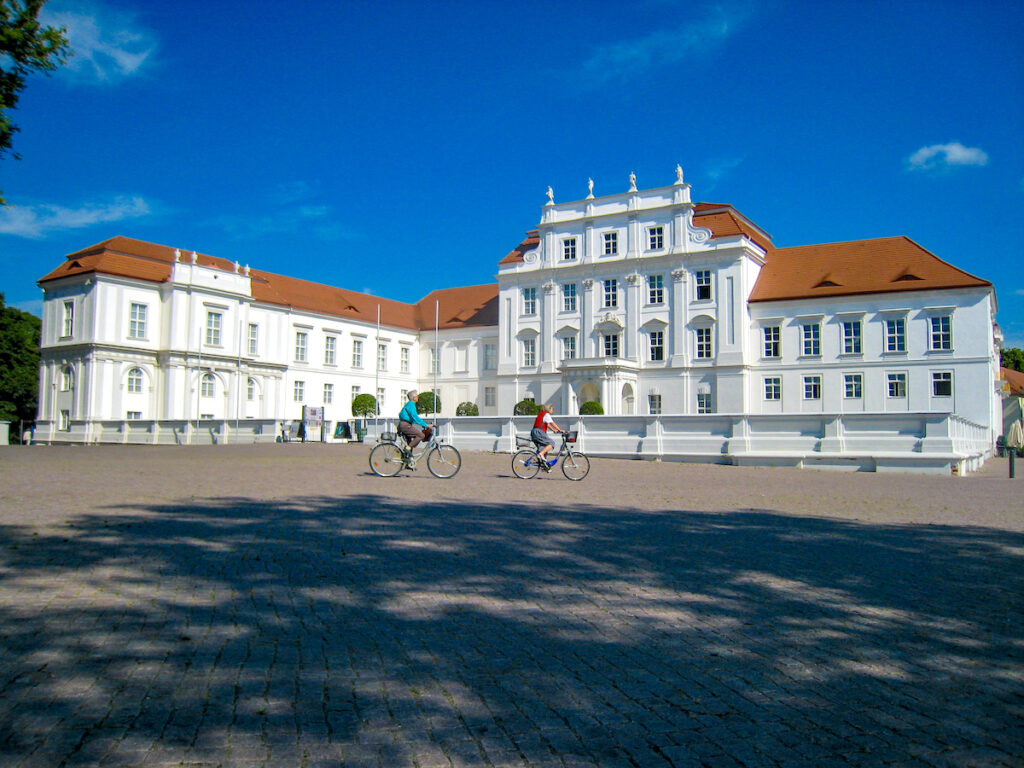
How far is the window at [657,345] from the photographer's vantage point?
5014 cm

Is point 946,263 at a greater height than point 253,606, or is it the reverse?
point 946,263

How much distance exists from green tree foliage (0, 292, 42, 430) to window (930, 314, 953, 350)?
5879cm

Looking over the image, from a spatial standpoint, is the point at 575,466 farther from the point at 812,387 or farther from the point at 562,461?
the point at 812,387

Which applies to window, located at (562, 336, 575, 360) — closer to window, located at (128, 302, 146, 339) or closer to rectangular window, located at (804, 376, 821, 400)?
rectangular window, located at (804, 376, 821, 400)

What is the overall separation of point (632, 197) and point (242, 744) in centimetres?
5081

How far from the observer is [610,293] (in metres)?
52.0

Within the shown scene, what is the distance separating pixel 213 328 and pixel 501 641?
51925 mm

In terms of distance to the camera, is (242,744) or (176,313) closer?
(242,744)

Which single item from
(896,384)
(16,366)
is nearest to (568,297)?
(896,384)

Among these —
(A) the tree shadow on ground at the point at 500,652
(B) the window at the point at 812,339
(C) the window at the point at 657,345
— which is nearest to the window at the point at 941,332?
(B) the window at the point at 812,339

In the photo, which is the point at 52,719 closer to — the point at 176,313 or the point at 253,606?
the point at 253,606

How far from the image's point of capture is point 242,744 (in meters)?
3.25

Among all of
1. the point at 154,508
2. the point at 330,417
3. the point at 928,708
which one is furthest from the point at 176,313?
the point at 928,708

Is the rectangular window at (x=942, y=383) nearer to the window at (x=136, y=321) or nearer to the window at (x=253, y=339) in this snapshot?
the window at (x=253, y=339)
